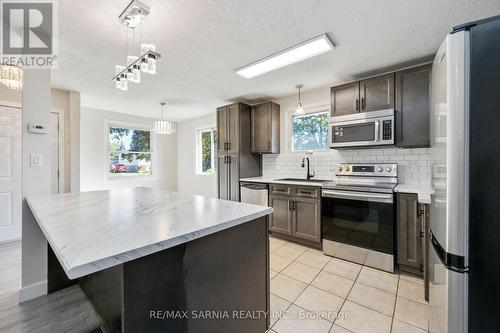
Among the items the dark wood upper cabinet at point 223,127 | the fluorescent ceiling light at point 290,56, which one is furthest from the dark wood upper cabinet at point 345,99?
the dark wood upper cabinet at point 223,127

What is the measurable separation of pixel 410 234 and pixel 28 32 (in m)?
4.18

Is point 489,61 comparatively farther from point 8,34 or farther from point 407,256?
point 8,34

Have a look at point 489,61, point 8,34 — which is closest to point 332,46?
point 489,61

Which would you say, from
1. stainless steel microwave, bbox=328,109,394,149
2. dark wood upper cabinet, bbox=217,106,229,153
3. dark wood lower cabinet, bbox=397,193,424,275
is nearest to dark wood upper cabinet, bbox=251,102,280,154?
dark wood upper cabinet, bbox=217,106,229,153

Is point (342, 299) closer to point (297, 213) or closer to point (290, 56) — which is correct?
point (297, 213)

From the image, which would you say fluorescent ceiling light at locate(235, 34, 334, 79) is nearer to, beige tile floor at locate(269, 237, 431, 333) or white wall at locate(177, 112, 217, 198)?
beige tile floor at locate(269, 237, 431, 333)

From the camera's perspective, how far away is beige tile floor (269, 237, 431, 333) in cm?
158

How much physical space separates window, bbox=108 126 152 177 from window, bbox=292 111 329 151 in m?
3.96

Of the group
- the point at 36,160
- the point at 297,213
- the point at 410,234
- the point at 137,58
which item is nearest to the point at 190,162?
the point at 297,213

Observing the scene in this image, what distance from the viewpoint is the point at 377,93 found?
2.64 m

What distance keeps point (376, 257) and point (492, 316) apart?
1.62 meters

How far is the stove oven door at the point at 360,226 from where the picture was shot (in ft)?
7.55

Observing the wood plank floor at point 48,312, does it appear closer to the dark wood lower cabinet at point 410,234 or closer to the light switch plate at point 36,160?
the light switch plate at point 36,160

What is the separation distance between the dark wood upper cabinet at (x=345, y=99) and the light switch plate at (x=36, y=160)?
3319 millimetres
